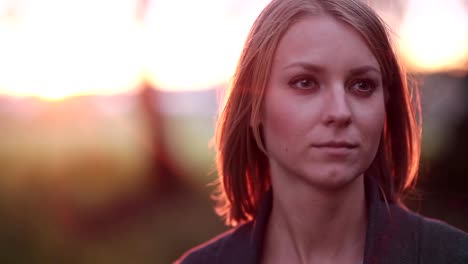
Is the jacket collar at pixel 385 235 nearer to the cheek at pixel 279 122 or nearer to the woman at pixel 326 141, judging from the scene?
the woman at pixel 326 141

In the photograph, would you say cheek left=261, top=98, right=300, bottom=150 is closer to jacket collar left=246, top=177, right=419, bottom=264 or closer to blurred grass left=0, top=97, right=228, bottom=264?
jacket collar left=246, top=177, right=419, bottom=264

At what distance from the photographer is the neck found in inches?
99.0

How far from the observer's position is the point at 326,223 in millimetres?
2539

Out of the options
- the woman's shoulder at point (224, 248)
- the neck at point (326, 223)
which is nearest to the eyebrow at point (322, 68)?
the neck at point (326, 223)

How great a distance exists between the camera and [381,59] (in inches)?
98.2

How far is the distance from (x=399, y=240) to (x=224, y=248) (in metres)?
0.72

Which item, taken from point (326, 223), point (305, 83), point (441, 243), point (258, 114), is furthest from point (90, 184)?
point (441, 243)

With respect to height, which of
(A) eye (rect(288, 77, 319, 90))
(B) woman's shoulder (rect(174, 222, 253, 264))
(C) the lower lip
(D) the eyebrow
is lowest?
(B) woman's shoulder (rect(174, 222, 253, 264))

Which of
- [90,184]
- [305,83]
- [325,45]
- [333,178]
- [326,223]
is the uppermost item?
[325,45]

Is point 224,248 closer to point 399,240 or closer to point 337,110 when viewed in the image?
point 399,240

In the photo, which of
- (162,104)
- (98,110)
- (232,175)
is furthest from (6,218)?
(232,175)

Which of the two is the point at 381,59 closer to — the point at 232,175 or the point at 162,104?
the point at 232,175

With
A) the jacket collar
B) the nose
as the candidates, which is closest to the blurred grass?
the jacket collar

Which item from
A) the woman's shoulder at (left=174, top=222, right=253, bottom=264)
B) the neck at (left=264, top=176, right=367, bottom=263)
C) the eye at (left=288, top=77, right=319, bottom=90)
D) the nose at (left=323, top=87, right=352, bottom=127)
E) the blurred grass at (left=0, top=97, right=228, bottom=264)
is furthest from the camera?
the blurred grass at (left=0, top=97, right=228, bottom=264)
